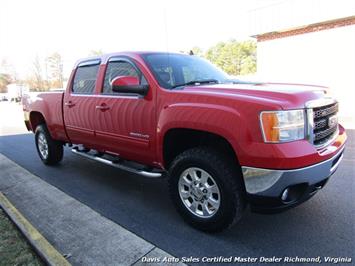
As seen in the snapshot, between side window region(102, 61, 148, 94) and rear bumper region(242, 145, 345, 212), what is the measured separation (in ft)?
5.85

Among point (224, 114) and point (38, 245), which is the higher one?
point (224, 114)

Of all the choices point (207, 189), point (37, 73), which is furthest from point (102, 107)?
point (37, 73)

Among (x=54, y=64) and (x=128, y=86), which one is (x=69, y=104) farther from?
(x=54, y=64)

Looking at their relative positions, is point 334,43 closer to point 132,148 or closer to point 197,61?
point 197,61

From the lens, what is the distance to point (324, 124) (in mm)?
2895

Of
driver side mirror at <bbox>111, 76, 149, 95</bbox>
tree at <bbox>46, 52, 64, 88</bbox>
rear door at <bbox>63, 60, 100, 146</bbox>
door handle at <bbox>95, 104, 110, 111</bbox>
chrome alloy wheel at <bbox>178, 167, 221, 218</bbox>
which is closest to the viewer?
chrome alloy wheel at <bbox>178, 167, 221, 218</bbox>

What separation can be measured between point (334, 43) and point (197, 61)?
1034cm

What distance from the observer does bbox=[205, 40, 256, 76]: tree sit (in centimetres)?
3738

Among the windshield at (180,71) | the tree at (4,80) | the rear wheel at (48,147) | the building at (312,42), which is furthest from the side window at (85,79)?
the tree at (4,80)

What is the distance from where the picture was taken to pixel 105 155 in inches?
191

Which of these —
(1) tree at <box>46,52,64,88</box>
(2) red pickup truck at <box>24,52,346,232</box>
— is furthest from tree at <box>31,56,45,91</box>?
(2) red pickup truck at <box>24,52,346,232</box>

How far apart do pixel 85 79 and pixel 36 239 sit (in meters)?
2.61

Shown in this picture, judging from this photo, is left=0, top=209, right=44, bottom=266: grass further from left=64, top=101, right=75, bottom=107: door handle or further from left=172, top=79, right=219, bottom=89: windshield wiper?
left=172, top=79, right=219, bottom=89: windshield wiper

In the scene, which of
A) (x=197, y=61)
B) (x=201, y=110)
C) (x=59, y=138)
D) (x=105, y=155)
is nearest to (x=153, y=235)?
(x=201, y=110)
